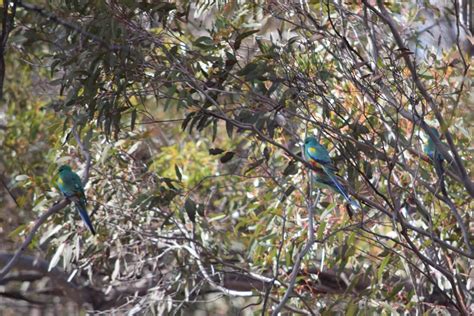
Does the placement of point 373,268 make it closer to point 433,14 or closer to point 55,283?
point 433,14

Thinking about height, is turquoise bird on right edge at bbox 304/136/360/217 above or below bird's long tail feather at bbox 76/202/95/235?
above

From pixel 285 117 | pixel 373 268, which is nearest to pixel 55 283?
pixel 373 268

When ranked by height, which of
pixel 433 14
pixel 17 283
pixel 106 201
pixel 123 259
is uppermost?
pixel 433 14

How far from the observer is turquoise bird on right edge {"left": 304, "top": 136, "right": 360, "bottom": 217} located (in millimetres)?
4949

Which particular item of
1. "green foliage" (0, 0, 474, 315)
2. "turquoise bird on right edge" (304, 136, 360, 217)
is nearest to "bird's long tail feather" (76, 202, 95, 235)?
"green foliage" (0, 0, 474, 315)

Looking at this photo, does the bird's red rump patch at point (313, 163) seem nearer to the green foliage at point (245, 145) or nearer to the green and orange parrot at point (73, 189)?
the green foliage at point (245, 145)

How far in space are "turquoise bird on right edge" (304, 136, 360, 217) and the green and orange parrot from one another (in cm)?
176

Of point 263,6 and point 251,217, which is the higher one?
point 263,6

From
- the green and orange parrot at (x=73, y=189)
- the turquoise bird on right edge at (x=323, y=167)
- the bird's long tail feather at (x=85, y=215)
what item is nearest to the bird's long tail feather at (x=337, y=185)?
the turquoise bird on right edge at (x=323, y=167)

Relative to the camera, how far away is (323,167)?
16.4ft

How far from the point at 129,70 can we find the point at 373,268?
234 cm

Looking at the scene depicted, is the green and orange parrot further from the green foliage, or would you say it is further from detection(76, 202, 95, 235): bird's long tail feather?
the green foliage

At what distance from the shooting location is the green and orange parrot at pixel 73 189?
6.27 m

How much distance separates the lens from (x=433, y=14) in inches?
264
